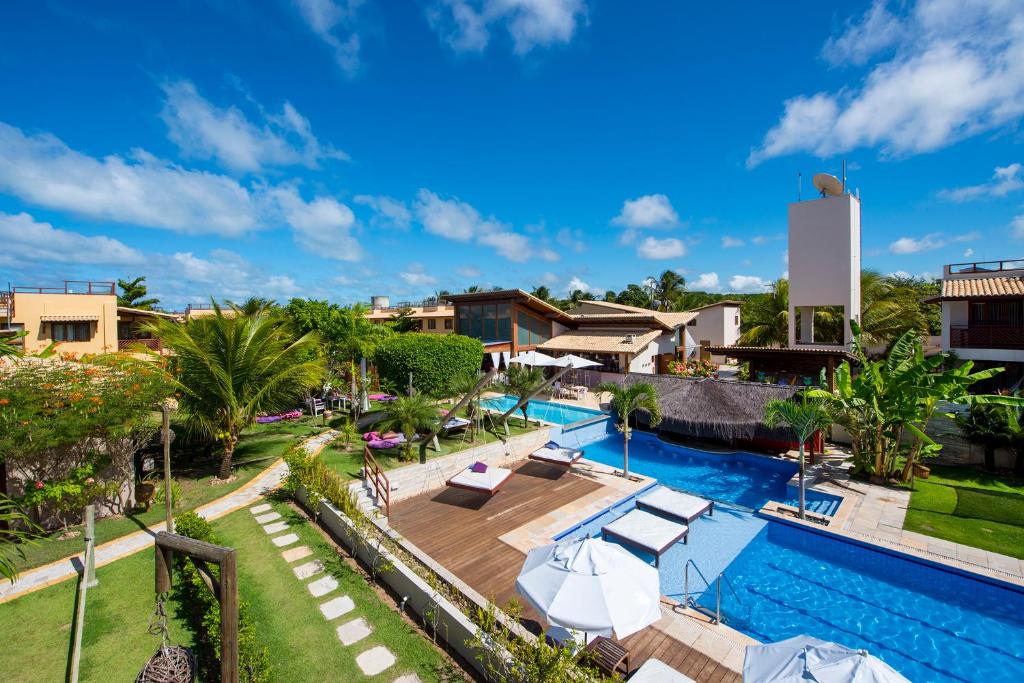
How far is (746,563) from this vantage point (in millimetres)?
10742

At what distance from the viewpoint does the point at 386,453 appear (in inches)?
639

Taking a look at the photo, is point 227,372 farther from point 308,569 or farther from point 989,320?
point 989,320

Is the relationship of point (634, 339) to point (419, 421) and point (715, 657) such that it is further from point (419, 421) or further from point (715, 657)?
point (715, 657)

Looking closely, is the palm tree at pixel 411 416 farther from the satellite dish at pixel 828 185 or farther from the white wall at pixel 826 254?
the satellite dish at pixel 828 185

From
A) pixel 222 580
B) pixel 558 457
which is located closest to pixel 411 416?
pixel 558 457

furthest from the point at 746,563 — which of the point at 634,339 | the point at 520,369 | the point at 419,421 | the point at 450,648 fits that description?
the point at 634,339

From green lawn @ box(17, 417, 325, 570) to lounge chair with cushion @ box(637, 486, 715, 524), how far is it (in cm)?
1151

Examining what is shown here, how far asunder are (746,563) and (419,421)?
10.8 m

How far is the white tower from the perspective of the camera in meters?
25.7

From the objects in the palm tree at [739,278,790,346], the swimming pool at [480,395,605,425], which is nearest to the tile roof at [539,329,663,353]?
the swimming pool at [480,395,605,425]

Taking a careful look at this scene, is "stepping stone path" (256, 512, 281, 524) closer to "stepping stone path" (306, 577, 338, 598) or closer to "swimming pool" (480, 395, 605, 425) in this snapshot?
"stepping stone path" (306, 577, 338, 598)

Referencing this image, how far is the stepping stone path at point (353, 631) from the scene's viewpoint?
7512 mm

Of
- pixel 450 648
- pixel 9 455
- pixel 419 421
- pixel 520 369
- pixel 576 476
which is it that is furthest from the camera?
pixel 520 369

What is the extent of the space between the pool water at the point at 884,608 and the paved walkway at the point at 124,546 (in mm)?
11976
